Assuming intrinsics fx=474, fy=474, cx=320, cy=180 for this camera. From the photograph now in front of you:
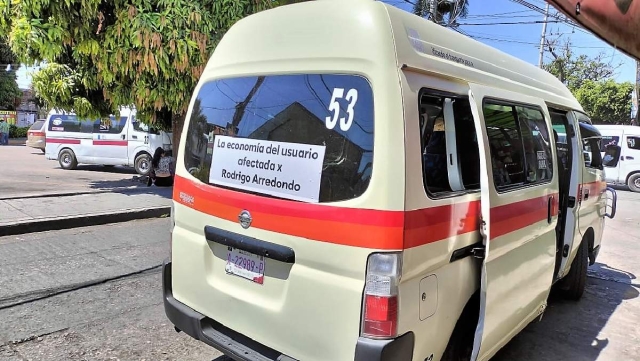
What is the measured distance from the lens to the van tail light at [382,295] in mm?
2170

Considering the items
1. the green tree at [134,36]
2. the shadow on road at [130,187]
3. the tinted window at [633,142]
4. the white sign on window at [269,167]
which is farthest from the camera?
the tinted window at [633,142]

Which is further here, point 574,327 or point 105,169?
point 105,169

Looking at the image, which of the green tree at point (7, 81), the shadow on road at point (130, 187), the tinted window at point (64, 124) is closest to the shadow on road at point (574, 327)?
the shadow on road at point (130, 187)

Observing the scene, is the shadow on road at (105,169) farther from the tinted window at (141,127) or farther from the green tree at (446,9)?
the green tree at (446,9)

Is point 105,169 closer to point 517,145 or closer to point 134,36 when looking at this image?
point 134,36

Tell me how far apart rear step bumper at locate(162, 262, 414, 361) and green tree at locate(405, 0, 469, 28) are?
62.6 ft

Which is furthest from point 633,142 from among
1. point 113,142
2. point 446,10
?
point 113,142

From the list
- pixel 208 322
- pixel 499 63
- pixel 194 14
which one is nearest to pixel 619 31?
pixel 499 63

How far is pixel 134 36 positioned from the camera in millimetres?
7746

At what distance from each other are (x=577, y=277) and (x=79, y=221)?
22.5 feet

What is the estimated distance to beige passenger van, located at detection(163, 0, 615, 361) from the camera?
2242 millimetres

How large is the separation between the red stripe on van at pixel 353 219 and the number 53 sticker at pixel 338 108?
421 millimetres

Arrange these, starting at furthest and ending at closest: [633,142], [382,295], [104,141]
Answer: [633,142] → [104,141] → [382,295]

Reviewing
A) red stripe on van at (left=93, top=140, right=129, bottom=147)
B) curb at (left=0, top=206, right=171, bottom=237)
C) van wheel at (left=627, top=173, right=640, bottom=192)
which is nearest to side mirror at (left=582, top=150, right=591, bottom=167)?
curb at (left=0, top=206, right=171, bottom=237)
